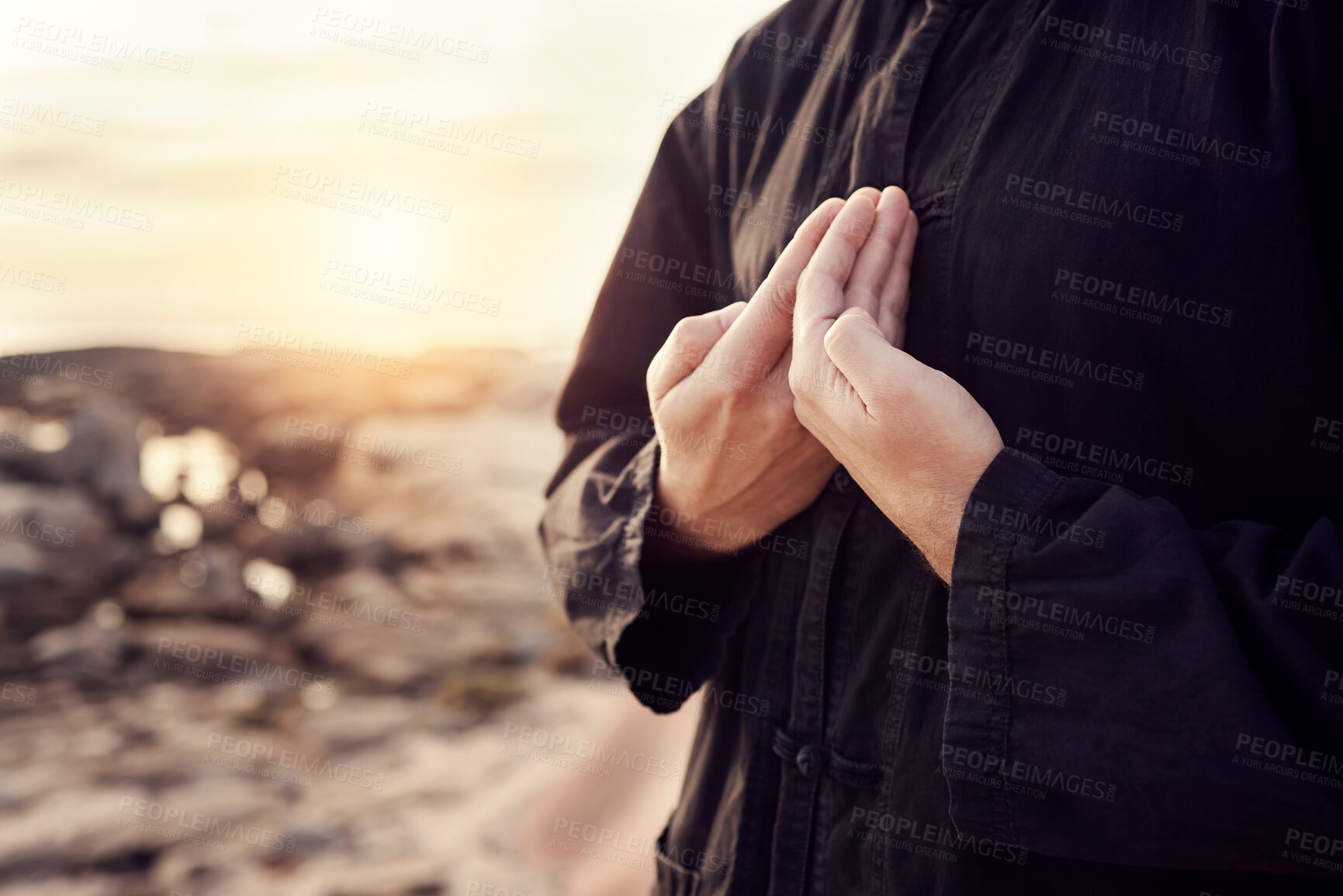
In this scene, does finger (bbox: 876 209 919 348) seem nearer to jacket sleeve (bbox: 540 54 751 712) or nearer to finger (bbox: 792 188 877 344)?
finger (bbox: 792 188 877 344)

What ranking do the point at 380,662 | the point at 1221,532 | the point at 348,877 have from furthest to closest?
1. the point at 380,662
2. the point at 348,877
3. the point at 1221,532

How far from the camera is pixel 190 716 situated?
4391mm

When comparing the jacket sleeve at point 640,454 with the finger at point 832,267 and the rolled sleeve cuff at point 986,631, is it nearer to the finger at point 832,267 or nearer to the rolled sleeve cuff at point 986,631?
the finger at point 832,267

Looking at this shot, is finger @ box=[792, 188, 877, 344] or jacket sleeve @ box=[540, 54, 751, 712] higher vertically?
finger @ box=[792, 188, 877, 344]

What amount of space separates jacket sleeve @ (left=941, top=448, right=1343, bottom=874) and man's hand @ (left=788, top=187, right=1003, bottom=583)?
45 millimetres

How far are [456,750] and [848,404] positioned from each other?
391 centimetres

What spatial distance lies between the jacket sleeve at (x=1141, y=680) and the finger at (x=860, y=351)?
0.45 feet

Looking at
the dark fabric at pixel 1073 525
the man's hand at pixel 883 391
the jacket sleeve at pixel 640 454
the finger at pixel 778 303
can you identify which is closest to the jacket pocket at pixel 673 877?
the dark fabric at pixel 1073 525

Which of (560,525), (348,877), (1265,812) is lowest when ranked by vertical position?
(348,877)

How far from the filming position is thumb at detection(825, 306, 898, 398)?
86 centimetres

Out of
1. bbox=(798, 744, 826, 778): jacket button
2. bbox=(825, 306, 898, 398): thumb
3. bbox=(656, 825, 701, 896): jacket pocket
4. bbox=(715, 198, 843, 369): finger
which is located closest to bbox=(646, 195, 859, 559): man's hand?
bbox=(715, 198, 843, 369): finger

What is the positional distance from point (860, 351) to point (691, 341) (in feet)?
0.86

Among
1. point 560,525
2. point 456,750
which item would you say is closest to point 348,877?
point 456,750

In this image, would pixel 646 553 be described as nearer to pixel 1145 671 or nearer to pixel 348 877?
pixel 1145 671
